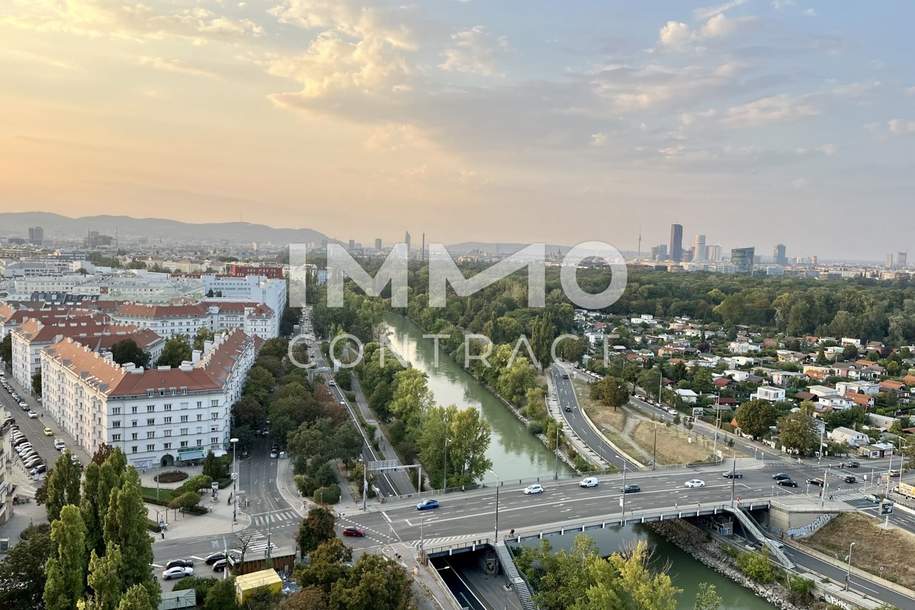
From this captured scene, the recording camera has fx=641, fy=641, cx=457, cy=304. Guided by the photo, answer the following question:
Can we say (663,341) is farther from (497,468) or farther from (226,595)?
(226,595)

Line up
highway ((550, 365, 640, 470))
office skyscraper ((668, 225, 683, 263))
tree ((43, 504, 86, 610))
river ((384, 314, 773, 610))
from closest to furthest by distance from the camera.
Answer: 1. tree ((43, 504, 86, 610))
2. river ((384, 314, 773, 610))
3. highway ((550, 365, 640, 470))
4. office skyscraper ((668, 225, 683, 263))

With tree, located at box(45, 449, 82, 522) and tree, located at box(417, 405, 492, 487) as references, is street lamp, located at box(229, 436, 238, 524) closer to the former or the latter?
tree, located at box(45, 449, 82, 522)

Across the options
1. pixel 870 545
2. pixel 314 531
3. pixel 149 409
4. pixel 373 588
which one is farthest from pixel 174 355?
pixel 870 545

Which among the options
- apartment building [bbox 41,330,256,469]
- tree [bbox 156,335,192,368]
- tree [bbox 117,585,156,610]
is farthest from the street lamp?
tree [bbox 156,335,192,368]

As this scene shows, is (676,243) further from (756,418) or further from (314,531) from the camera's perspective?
(314,531)

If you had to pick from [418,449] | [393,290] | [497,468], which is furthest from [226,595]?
[393,290]
